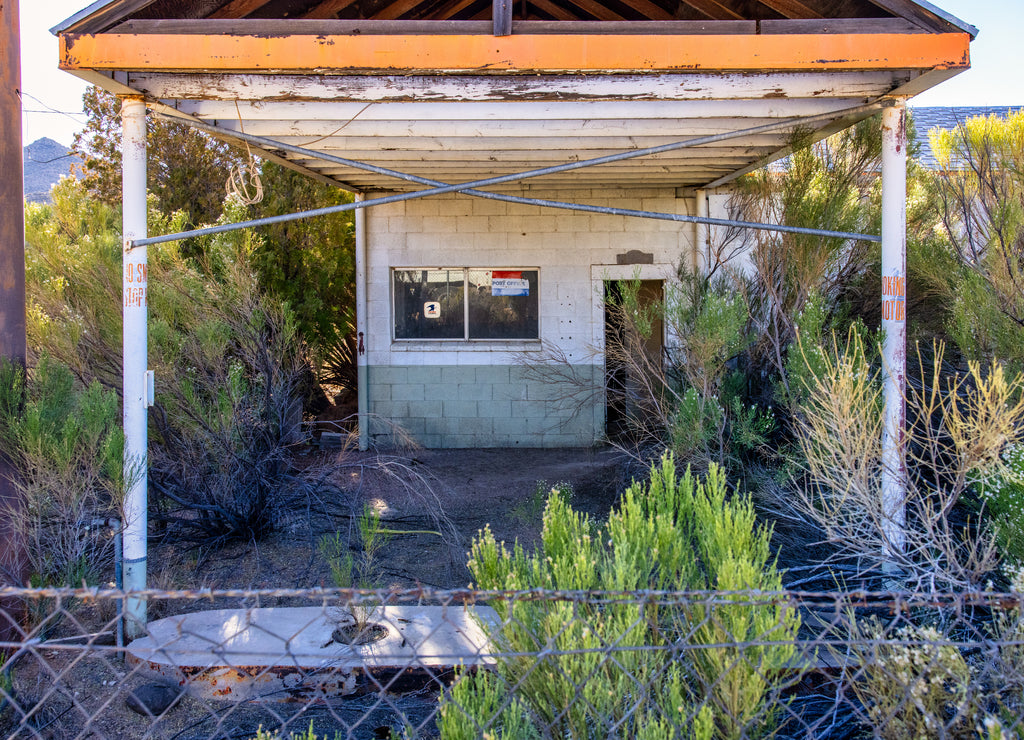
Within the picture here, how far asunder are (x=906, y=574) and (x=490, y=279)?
672cm

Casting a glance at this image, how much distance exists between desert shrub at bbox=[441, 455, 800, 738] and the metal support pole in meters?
6.95

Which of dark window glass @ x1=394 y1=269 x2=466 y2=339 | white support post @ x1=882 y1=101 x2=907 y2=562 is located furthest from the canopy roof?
dark window glass @ x1=394 y1=269 x2=466 y2=339

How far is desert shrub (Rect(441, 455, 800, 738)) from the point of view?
254 centimetres

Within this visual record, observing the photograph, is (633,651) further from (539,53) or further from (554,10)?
(554,10)

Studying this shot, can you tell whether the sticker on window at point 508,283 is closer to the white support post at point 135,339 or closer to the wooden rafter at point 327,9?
the wooden rafter at point 327,9

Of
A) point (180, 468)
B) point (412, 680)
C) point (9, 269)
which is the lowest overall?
point (412, 680)

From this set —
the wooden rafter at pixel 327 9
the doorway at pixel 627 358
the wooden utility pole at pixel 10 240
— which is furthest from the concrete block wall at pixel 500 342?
the wooden utility pole at pixel 10 240

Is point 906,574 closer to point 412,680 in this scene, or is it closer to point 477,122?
point 412,680

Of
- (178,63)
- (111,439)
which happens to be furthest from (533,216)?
(111,439)

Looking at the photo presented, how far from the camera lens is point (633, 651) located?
2721 millimetres

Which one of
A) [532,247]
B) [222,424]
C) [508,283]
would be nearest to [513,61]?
[222,424]

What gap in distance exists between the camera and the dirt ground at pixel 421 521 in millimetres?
5641

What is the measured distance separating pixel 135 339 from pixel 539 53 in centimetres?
298

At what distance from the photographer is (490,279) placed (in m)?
10.2
